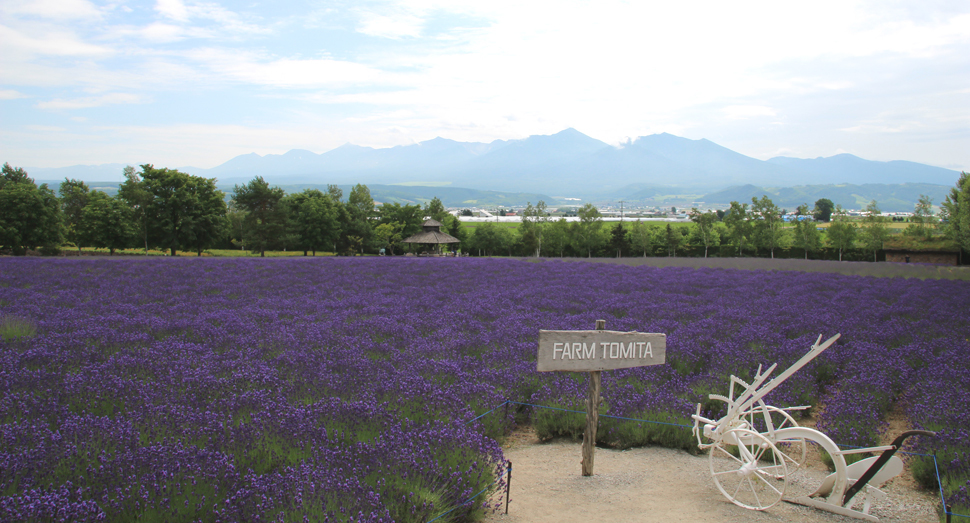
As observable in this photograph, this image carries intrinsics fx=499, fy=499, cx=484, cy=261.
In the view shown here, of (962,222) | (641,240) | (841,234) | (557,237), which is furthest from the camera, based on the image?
(641,240)

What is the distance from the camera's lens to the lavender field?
3.16 meters

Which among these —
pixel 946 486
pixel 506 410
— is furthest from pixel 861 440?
pixel 506 410

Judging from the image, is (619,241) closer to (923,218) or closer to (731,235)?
(731,235)

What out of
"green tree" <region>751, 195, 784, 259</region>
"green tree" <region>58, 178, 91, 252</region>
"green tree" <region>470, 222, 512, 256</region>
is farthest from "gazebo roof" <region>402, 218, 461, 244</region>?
"green tree" <region>58, 178, 91, 252</region>

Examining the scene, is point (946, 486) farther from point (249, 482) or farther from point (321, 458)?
point (249, 482)

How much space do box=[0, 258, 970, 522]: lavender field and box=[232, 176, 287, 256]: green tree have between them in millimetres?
38475

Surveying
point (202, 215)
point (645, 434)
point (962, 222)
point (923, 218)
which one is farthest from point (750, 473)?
point (923, 218)

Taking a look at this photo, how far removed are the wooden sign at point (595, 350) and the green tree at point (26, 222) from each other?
156ft

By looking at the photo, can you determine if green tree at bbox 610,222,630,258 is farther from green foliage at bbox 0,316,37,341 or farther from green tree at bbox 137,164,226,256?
green foliage at bbox 0,316,37,341

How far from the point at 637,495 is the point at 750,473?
0.94 meters

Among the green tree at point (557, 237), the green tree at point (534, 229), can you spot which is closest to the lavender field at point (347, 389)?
the green tree at point (557, 237)

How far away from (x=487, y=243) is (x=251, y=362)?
65769 mm

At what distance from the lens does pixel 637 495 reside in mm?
4371

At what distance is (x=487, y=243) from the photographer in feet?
236
